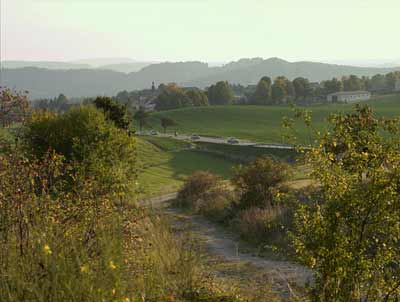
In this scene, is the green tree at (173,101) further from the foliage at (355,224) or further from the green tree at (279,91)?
the foliage at (355,224)

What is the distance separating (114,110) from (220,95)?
111 m

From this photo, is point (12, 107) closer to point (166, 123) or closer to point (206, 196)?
point (206, 196)

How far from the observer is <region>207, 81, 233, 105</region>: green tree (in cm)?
14788

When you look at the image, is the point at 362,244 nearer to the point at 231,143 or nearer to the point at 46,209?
the point at 46,209

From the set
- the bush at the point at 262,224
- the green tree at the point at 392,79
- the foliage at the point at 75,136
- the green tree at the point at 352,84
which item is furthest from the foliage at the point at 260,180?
the green tree at the point at 392,79

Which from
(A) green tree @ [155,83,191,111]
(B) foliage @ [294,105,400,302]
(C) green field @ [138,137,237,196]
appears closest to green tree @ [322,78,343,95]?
(A) green tree @ [155,83,191,111]

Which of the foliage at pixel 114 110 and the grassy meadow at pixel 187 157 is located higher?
the foliage at pixel 114 110

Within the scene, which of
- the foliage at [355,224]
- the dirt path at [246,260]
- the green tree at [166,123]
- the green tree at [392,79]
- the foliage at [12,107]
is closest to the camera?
the foliage at [355,224]

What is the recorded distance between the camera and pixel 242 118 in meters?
114

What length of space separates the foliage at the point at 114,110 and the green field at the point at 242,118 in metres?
52.3

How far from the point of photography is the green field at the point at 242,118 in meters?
97.9

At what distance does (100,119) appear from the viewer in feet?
95.5

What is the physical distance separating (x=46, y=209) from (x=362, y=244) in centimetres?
384

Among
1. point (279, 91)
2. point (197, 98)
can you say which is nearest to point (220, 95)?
point (197, 98)
